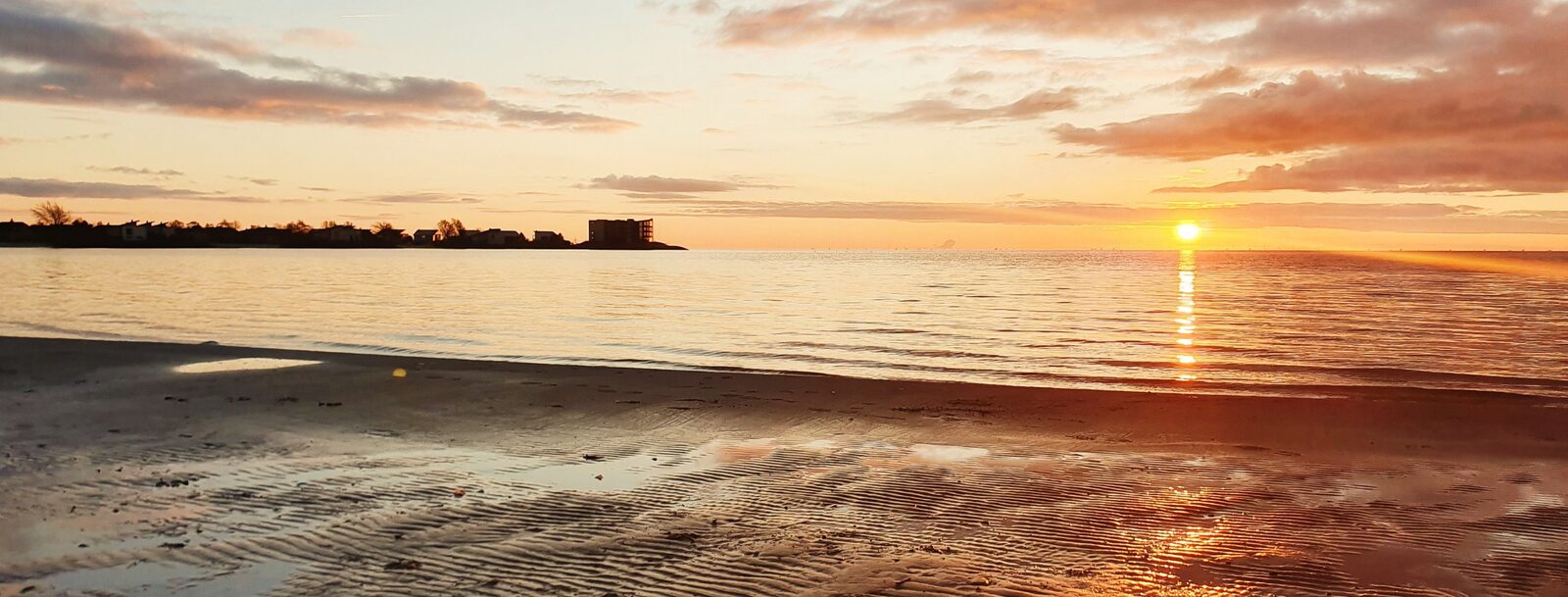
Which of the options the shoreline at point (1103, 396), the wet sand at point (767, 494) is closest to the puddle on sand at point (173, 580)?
the wet sand at point (767, 494)

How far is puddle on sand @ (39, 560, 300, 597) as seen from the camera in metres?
7.55

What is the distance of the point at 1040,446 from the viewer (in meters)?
14.6

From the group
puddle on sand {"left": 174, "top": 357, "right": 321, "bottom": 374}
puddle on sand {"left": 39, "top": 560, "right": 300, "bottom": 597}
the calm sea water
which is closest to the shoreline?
puddle on sand {"left": 174, "top": 357, "right": 321, "bottom": 374}

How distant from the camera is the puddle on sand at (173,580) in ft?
24.8

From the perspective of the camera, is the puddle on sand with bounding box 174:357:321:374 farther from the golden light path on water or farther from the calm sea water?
the golden light path on water

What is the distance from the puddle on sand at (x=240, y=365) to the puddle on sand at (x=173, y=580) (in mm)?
16660

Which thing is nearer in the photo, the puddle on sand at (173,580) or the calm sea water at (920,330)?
the puddle on sand at (173,580)

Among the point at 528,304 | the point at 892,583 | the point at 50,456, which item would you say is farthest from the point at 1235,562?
the point at 528,304

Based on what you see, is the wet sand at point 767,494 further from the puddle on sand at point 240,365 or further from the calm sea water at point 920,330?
the calm sea water at point 920,330

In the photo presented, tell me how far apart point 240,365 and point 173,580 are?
61.9ft

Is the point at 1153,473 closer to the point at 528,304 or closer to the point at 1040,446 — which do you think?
the point at 1040,446

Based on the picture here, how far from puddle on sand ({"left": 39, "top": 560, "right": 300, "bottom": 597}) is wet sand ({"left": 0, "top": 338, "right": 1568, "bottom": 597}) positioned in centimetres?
3

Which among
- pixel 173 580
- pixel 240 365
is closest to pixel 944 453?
pixel 173 580

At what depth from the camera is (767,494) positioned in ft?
36.4
